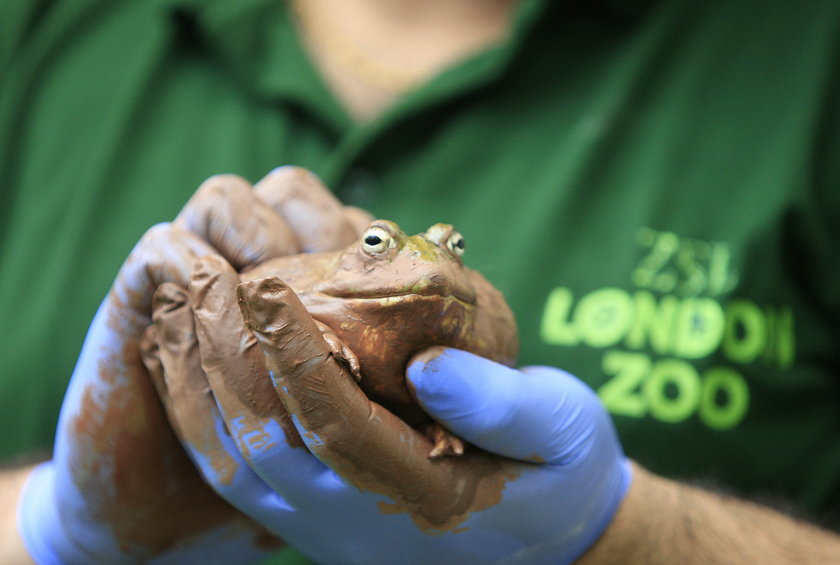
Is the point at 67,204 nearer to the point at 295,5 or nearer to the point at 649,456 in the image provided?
the point at 295,5

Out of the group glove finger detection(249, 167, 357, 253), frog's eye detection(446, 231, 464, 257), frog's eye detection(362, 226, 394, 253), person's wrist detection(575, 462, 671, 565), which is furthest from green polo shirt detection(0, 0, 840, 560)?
frog's eye detection(362, 226, 394, 253)

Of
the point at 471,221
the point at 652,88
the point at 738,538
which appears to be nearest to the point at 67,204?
the point at 471,221

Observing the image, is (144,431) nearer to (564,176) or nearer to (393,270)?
(393,270)

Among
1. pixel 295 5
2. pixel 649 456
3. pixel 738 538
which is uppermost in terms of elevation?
pixel 295 5

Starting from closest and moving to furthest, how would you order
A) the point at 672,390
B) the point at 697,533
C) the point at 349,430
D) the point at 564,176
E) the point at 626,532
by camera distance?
the point at 349,430
the point at 626,532
the point at 697,533
the point at 672,390
the point at 564,176

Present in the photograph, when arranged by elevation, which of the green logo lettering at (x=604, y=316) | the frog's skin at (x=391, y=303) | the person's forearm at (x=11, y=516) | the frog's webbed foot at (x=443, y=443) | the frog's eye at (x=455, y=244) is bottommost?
the person's forearm at (x=11, y=516)

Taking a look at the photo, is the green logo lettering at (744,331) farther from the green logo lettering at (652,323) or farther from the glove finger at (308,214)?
the glove finger at (308,214)

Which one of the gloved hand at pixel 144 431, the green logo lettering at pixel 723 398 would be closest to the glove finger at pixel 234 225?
the gloved hand at pixel 144 431

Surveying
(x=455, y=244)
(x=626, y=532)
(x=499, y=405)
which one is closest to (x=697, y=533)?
(x=626, y=532)
